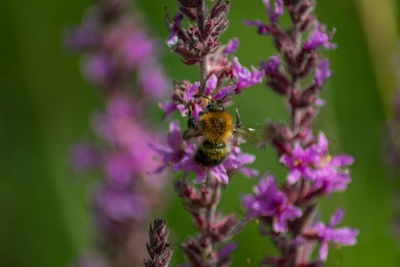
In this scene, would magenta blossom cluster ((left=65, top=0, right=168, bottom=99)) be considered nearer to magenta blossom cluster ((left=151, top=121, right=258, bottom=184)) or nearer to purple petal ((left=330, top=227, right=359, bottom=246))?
magenta blossom cluster ((left=151, top=121, right=258, bottom=184))

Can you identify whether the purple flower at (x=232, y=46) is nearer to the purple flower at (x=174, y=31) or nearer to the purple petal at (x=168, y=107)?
the purple flower at (x=174, y=31)

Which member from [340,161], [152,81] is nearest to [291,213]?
[340,161]

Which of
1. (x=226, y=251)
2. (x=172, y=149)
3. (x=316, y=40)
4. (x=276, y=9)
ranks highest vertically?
(x=276, y=9)

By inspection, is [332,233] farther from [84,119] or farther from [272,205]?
[84,119]

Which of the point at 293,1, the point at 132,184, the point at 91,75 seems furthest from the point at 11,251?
the point at 293,1

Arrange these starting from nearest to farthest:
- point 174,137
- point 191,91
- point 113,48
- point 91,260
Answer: point 191,91, point 174,137, point 91,260, point 113,48

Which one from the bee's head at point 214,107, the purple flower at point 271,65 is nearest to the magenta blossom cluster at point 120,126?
the bee's head at point 214,107
